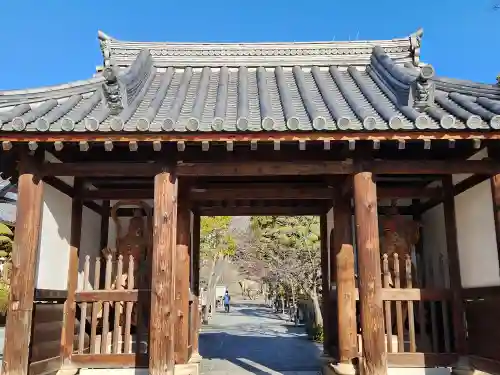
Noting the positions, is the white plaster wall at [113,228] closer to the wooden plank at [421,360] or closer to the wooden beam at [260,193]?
the wooden beam at [260,193]

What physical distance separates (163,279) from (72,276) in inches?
82.6

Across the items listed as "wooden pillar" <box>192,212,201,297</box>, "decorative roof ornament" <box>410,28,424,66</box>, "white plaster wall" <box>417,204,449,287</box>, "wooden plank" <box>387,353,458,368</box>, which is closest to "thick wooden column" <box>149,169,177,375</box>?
"wooden plank" <box>387,353,458,368</box>

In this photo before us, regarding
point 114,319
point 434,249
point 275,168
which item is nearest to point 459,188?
point 434,249

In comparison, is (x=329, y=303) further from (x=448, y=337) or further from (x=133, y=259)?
(x=133, y=259)

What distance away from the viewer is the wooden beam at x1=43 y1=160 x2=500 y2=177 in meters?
5.96

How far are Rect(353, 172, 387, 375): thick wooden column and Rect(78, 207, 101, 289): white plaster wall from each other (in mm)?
4259

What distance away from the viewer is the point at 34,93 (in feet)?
22.9

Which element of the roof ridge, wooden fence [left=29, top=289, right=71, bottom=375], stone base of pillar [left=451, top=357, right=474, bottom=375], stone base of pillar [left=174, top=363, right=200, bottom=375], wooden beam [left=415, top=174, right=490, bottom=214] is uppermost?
the roof ridge

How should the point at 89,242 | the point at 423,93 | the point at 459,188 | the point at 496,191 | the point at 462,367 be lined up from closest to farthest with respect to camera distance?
the point at 496,191, the point at 423,93, the point at 462,367, the point at 459,188, the point at 89,242

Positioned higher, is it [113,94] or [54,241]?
[113,94]

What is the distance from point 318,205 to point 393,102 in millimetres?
2826

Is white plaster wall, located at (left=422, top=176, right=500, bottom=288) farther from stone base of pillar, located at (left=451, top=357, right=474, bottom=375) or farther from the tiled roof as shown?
the tiled roof

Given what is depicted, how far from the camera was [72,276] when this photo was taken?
22.8 feet

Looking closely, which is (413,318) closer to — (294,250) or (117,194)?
(117,194)
